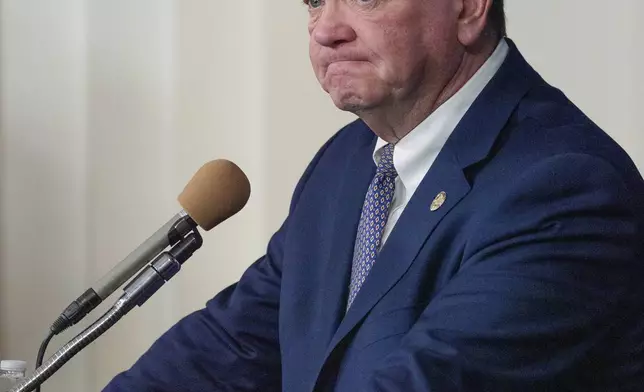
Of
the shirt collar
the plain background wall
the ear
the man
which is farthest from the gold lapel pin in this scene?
the plain background wall

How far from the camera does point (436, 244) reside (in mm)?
1260

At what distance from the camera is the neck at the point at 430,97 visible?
141cm

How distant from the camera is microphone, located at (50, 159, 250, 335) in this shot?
127 cm

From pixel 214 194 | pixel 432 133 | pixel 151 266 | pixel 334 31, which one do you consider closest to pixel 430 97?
pixel 432 133

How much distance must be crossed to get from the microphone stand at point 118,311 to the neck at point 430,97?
1.19ft

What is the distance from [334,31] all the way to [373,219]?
10.9 inches

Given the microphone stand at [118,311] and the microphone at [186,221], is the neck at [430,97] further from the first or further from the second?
the microphone stand at [118,311]

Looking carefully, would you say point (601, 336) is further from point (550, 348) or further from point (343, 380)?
point (343, 380)

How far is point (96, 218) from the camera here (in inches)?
89.0

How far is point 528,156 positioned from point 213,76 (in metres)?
1.18

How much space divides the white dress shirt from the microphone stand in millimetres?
321

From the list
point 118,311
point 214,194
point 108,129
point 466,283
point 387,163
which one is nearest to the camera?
point 466,283

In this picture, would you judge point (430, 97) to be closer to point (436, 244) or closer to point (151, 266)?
point (436, 244)

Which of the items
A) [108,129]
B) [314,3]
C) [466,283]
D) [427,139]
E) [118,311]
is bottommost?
[466,283]
